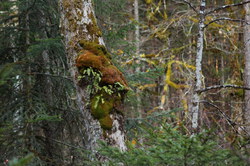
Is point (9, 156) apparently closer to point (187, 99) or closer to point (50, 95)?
point (50, 95)

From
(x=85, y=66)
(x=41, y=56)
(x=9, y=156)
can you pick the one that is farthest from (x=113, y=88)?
(x=41, y=56)

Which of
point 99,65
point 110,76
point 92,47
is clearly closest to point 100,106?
point 110,76

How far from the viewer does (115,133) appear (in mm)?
3447

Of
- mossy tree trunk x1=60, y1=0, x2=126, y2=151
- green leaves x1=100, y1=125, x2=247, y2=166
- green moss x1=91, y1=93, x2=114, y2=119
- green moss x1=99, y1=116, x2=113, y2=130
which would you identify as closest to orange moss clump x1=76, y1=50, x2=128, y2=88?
mossy tree trunk x1=60, y1=0, x2=126, y2=151

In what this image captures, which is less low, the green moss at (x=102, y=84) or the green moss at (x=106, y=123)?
the green moss at (x=102, y=84)

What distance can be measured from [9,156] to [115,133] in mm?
1770

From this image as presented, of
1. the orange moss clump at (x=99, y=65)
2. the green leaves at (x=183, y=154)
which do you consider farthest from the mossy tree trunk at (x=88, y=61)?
the green leaves at (x=183, y=154)

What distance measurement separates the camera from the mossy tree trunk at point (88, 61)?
346 centimetres

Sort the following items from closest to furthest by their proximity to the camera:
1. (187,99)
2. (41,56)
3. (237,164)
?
(237,164) < (41,56) < (187,99)

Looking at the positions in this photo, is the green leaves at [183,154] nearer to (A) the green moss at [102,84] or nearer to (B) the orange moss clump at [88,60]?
(A) the green moss at [102,84]

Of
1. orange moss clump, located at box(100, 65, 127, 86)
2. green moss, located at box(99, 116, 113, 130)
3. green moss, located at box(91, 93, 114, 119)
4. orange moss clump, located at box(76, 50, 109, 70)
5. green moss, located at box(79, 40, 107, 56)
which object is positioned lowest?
green moss, located at box(99, 116, 113, 130)

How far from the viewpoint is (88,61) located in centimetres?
352

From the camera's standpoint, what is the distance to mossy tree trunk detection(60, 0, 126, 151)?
11.4 feet

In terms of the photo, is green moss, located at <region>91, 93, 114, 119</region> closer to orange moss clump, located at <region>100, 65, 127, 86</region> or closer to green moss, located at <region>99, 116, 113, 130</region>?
green moss, located at <region>99, 116, 113, 130</region>
